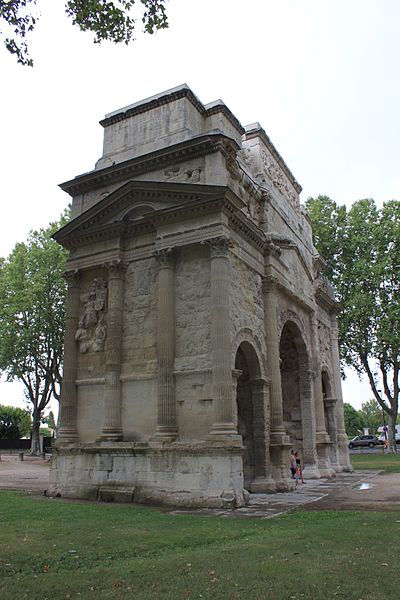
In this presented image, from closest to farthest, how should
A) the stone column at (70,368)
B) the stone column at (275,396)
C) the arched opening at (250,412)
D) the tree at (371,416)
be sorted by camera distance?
1. the arched opening at (250,412)
2. the stone column at (275,396)
3. the stone column at (70,368)
4. the tree at (371,416)

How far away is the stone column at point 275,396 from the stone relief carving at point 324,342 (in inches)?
335

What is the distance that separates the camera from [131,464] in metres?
15.4

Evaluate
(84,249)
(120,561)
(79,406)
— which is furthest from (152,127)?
(120,561)

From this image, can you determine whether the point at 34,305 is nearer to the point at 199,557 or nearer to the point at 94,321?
the point at 94,321

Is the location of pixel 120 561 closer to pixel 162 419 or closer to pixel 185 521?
pixel 185 521

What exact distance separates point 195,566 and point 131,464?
8664 mm

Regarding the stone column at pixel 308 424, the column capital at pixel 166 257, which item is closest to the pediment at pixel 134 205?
the column capital at pixel 166 257

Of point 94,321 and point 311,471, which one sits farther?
point 311,471

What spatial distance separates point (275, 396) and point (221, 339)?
452 cm

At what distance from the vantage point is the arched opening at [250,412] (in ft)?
57.2

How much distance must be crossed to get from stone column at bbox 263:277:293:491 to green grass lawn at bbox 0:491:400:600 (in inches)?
227

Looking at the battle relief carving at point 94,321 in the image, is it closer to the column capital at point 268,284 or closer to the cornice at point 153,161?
the cornice at point 153,161

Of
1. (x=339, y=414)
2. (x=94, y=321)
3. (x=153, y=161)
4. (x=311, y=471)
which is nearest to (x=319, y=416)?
(x=311, y=471)

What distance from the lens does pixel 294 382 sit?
24.0 meters
